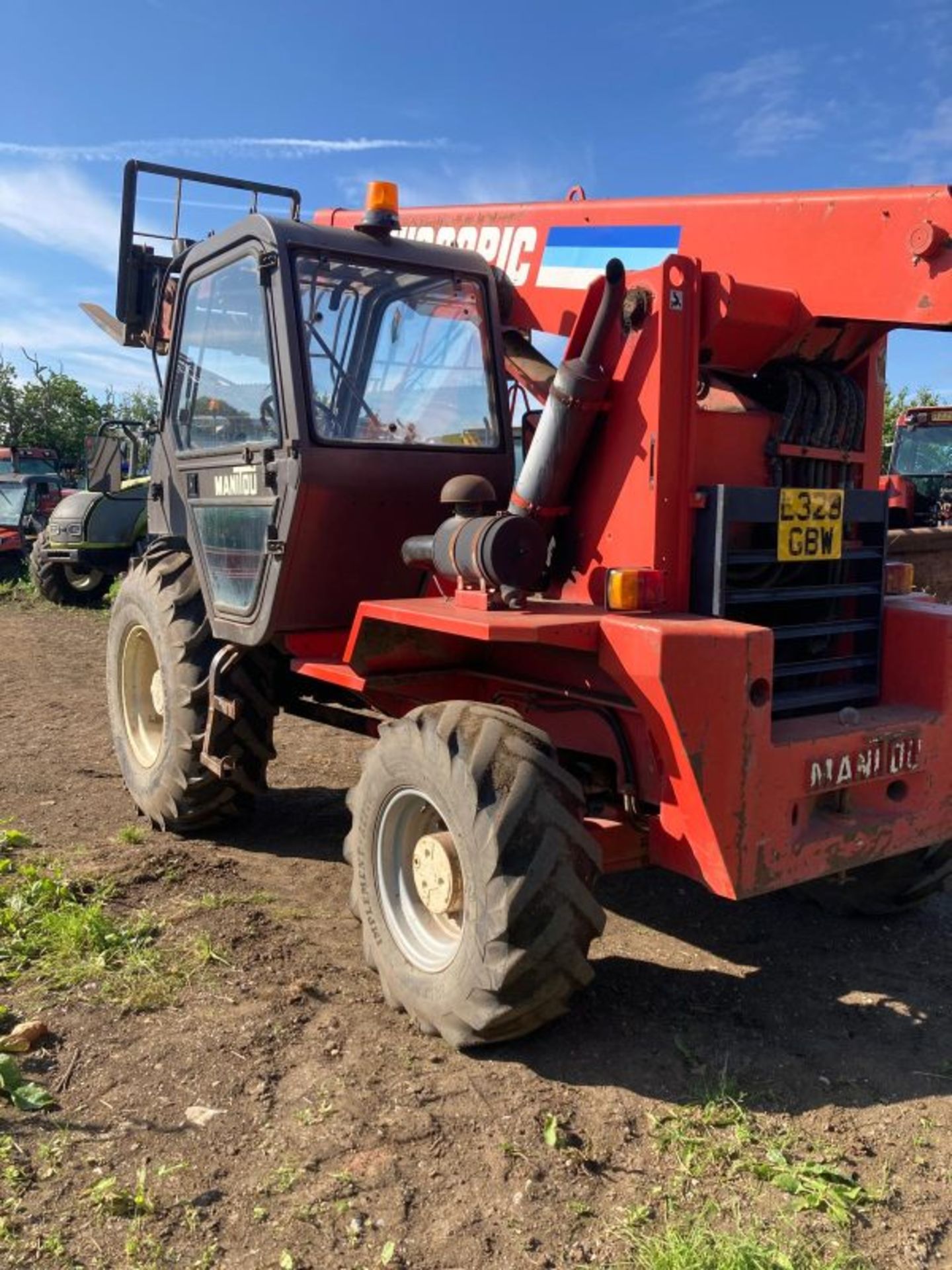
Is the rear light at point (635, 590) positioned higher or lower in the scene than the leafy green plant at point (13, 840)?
higher

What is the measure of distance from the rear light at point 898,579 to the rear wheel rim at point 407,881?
1.89 m

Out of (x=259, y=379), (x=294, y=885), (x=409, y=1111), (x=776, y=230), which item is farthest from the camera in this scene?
(x=294, y=885)

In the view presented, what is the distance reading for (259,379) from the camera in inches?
169

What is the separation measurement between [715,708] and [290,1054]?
163cm

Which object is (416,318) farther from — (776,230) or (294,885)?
(294,885)

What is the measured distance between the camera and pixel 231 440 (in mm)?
4594

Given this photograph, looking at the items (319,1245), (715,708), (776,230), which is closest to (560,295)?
(776,230)

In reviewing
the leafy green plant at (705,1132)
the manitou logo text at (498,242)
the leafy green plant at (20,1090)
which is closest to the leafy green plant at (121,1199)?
the leafy green plant at (20,1090)

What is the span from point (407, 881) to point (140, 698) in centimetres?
264

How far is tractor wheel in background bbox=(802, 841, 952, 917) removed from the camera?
13.6 ft

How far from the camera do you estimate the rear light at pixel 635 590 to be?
3246mm

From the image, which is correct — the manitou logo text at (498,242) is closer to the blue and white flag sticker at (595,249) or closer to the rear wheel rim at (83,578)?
the blue and white flag sticker at (595,249)

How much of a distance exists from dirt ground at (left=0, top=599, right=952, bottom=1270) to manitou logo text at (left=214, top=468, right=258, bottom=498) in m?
1.67

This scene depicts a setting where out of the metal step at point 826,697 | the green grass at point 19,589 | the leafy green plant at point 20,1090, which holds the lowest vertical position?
the leafy green plant at point 20,1090
